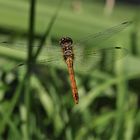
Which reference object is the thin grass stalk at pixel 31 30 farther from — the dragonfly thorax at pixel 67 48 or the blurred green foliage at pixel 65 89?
the dragonfly thorax at pixel 67 48

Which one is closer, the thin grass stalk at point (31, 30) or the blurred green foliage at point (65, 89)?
the thin grass stalk at point (31, 30)

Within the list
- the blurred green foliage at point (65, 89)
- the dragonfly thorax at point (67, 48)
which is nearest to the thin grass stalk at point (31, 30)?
the blurred green foliage at point (65, 89)

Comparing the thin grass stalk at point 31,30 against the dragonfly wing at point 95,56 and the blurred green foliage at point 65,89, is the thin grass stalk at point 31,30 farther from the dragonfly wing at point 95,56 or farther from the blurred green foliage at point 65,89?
the dragonfly wing at point 95,56

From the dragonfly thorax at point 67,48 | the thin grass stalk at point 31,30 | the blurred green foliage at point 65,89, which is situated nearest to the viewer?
the thin grass stalk at point 31,30

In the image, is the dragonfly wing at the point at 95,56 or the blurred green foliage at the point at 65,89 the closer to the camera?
the blurred green foliage at the point at 65,89

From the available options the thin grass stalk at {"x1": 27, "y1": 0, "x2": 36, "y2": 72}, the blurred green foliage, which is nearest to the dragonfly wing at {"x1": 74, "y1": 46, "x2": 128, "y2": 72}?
the blurred green foliage

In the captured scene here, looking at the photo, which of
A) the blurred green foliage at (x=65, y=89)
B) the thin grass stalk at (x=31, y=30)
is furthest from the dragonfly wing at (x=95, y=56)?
the thin grass stalk at (x=31, y=30)

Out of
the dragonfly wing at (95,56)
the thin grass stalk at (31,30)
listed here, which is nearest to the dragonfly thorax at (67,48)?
the dragonfly wing at (95,56)

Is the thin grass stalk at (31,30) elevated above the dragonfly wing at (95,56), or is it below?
above

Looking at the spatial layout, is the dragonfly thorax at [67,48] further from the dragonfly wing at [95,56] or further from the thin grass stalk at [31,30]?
the thin grass stalk at [31,30]

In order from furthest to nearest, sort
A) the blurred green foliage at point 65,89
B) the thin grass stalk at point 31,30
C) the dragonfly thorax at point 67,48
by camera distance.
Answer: the dragonfly thorax at point 67,48
the blurred green foliage at point 65,89
the thin grass stalk at point 31,30

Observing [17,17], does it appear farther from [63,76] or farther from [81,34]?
[63,76]
